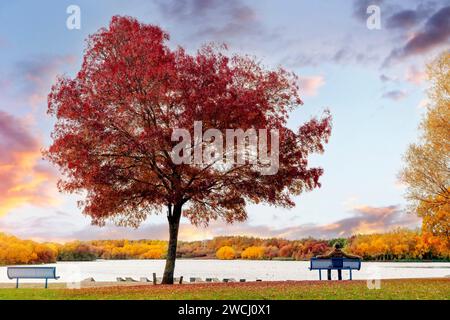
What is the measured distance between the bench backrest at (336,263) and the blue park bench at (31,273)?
12.8 m

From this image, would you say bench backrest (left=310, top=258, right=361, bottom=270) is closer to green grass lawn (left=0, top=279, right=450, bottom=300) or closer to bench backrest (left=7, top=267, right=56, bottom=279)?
green grass lawn (left=0, top=279, right=450, bottom=300)

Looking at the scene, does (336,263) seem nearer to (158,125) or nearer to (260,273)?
(158,125)

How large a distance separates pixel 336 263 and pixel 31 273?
1493 centimetres

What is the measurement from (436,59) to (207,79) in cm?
1436

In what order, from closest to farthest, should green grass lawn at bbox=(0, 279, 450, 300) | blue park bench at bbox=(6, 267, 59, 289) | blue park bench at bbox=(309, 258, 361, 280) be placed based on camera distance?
green grass lawn at bbox=(0, 279, 450, 300)
blue park bench at bbox=(6, 267, 59, 289)
blue park bench at bbox=(309, 258, 361, 280)

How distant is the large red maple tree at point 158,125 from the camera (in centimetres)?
2777

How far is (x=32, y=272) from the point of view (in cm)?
2777

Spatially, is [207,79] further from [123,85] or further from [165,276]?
[165,276]

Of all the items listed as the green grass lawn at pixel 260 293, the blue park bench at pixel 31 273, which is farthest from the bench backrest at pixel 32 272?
the green grass lawn at pixel 260 293

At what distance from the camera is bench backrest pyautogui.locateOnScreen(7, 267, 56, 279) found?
Result: 27453mm

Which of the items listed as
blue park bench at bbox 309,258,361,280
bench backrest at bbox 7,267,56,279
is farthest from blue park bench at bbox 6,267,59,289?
blue park bench at bbox 309,258,361,280

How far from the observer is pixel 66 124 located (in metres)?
28.2

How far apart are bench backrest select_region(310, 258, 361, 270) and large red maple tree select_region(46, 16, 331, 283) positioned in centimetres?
378

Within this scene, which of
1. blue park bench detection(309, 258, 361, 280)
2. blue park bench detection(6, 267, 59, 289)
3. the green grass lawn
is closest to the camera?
the green grass lawn
